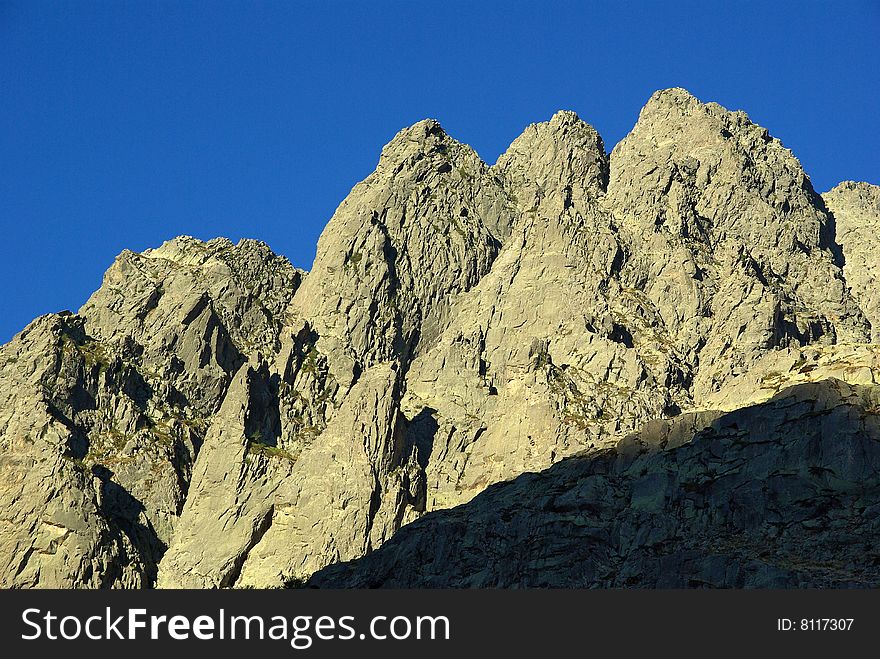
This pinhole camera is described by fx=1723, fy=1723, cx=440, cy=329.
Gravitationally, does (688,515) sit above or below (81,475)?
below

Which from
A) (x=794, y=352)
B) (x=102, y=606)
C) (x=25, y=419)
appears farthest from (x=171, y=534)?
(x=102, y=606)

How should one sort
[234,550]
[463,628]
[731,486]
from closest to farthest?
1. [463,628]
2. [731,486]
3. [234,550]

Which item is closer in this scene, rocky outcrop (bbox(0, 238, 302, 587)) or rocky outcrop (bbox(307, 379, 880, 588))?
rocky outcrop (bbox(307, 379, 880, 588))

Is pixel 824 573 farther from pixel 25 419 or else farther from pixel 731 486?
pixel 25 419

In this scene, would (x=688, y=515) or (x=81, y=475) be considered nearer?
(x=688, y=515)

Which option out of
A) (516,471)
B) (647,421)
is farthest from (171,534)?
(647,421)

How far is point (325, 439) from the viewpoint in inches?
7480

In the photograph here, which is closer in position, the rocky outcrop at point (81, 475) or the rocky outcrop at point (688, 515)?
the rocky outcrop at point (688, 515)

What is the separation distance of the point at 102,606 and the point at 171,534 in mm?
91124

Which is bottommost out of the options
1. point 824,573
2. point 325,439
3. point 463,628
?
point 463,628

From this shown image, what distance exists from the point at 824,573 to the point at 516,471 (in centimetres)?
4757

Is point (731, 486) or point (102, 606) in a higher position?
point (731, 486)

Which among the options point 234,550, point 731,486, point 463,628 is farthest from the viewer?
point 234,550

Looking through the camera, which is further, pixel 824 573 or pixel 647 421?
pixel 647 421
